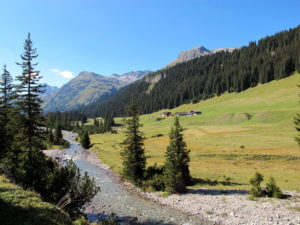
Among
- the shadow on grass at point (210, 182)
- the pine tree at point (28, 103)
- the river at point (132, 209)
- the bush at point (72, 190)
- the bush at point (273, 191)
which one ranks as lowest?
the river at point (132, 209)

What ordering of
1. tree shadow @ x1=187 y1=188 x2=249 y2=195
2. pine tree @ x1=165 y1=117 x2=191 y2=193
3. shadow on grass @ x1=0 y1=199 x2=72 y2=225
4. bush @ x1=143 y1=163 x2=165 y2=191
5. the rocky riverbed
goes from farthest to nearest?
bush @ x1=143 y1=163 x2=165 y2=191 → pine tree @ x1=165 y1=117 x2=191 y2=193 → tree shadow @ x1=187 y1=188 x2=249 y2=195 → the rocky riverbed → shadow on grass @ x1=0 y1=199 x2=72 y2=225

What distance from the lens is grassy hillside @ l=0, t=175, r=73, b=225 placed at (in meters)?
10.2

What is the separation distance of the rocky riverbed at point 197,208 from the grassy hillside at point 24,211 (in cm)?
1117

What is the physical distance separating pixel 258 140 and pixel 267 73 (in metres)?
126

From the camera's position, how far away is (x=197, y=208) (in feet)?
78.7

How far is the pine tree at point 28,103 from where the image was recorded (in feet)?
83.3

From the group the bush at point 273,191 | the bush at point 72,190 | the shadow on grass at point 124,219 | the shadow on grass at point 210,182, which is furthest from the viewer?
the shadow on grass at point 210,182

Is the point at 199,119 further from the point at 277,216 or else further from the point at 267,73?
the point at 277,216

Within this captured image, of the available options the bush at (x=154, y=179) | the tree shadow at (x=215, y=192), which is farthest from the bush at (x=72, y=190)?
the tree shadow at (x=215, y=192)

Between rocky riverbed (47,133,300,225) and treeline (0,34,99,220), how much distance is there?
13.1 feet

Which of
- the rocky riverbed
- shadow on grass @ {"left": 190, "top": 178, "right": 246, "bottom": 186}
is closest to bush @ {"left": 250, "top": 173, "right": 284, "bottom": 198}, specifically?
the rocky riverbed

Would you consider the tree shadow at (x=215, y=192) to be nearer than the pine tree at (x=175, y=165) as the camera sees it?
Yes

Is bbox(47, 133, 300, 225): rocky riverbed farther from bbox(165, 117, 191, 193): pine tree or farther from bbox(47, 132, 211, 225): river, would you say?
bbox(165, 117, 191, 193): pine tree

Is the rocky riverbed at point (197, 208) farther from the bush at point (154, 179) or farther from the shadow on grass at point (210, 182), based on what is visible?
the shadow on grass at point (210, 182)
